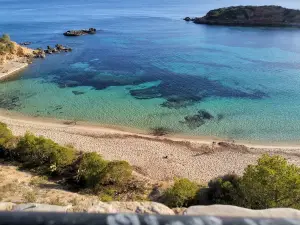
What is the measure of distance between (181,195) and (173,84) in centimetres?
3455

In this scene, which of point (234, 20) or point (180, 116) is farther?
point (234, 20)

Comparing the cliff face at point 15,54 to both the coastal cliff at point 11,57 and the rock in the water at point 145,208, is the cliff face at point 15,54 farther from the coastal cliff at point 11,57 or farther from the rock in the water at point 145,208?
the rock in the water at point 145,208

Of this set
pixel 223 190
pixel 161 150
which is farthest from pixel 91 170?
pixel 161 150

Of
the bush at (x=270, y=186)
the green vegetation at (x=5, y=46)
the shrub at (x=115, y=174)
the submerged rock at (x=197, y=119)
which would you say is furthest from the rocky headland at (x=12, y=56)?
the bush at (x=270, y=186)

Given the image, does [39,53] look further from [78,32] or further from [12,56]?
[78,32]

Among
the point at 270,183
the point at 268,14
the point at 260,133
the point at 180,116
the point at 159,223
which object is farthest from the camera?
the point at 268,14

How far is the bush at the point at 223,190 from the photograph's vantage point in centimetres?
1997

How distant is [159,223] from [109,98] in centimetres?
4557

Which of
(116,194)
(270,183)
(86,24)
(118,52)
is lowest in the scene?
(116,194)

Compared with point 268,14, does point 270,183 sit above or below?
below

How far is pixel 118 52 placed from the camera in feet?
250

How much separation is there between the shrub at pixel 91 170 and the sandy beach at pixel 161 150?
5049mm

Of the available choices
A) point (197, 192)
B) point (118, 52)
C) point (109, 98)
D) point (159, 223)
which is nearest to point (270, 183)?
point (197, 192)

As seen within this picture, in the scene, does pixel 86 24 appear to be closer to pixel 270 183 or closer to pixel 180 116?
pixel 180 116
